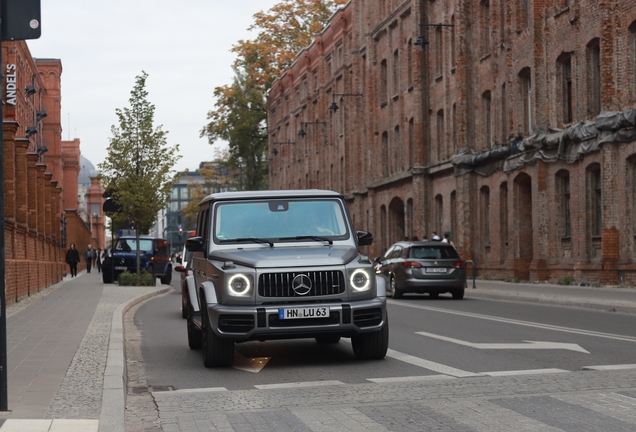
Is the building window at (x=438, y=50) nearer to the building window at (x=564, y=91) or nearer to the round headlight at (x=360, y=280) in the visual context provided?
the building window at (x=564, y=91)

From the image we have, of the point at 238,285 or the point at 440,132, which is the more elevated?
the point at 440,132

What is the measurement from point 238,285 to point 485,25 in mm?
32128

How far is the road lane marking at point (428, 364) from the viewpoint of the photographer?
34.4ft

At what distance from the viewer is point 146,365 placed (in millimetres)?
12266

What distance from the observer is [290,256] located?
11180 millimetres

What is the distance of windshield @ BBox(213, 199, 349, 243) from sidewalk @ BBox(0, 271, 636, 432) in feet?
6.50

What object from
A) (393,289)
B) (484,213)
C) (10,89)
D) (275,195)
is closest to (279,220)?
(275,195)

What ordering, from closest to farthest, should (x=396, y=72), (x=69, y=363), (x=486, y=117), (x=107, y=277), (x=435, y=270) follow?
(x=69, y=363)
(x=435, y=270)
(x=486, y=117)
(x=107, y=277)
(x=396, y=72)

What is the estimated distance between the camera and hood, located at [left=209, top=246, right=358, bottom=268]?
11055 mm

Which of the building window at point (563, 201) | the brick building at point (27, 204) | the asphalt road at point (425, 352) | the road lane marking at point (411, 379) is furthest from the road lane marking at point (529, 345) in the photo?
the building window at point (563, 201)

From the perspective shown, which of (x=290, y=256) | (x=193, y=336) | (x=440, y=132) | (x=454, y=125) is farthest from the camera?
(x=440, y=132)

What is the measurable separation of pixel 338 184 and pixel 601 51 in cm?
3723

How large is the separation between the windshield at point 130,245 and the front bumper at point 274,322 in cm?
3294

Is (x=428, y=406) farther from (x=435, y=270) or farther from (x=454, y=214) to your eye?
(x=454, y=214)
